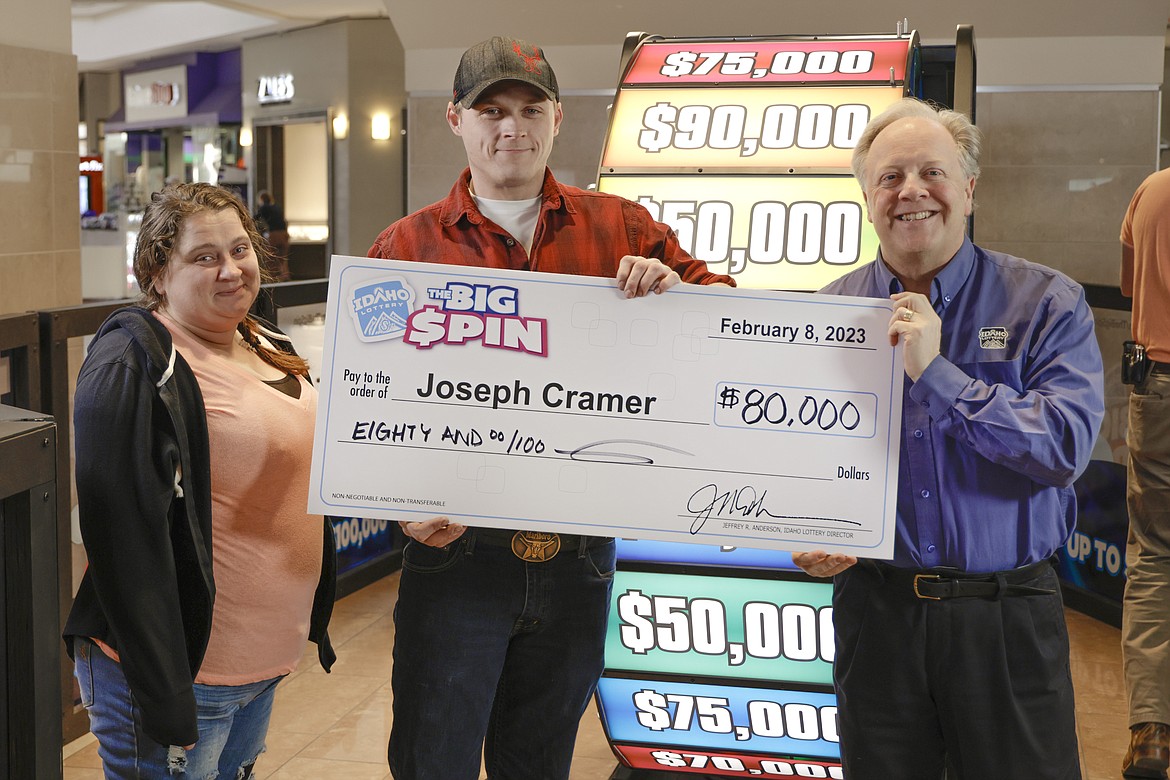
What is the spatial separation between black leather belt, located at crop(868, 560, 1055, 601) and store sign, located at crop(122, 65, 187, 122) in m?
18.5

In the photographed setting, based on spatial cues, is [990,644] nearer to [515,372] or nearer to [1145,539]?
[515,372]

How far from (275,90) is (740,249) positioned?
44.1 feet

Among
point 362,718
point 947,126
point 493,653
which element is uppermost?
point 947,126

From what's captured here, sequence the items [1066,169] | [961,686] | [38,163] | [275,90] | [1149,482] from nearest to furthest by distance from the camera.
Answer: [961,686]
[1149,482]
[38,163]
[1066,169]
[275,90]

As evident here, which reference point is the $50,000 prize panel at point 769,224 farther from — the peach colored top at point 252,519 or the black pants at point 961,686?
the peach colored top at point 252,519

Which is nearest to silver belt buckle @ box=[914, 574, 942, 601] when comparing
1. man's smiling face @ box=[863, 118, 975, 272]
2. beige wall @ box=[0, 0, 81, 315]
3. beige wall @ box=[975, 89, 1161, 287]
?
man's smiling face @ box=[863, 118, 975, 272]

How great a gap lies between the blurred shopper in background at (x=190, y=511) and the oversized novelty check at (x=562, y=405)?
0.46 feet

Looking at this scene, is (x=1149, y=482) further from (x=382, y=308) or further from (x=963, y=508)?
(x=382, y=308)

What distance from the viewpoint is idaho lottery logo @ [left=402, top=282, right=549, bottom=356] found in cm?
209

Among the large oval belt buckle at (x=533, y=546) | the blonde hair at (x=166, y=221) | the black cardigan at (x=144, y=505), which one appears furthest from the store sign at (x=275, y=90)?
the large oval belt buckle at (x=533, y=546)

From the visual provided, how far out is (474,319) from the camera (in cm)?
210

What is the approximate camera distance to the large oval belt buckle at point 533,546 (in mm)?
2094

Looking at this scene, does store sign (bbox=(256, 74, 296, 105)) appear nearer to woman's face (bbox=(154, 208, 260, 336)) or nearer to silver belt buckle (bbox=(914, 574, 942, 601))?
woman's face (bbox=(154, 208, 260, 336))

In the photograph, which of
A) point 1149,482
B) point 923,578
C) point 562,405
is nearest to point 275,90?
point 1149,482
